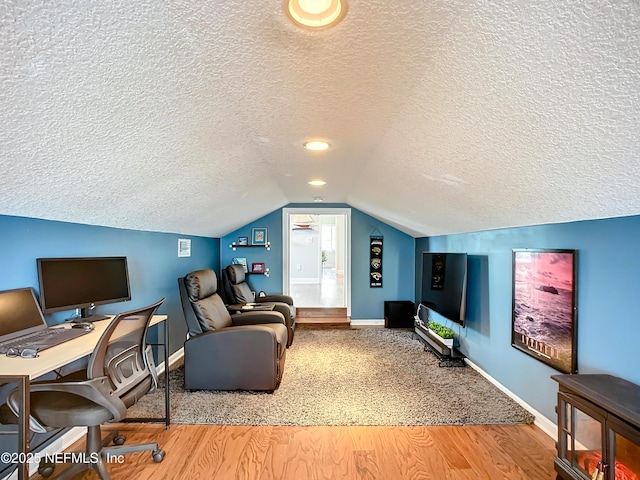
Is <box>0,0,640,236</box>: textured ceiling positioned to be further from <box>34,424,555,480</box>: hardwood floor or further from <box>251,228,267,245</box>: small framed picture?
Result: <box>251,228,267,245</box>: small framed picture

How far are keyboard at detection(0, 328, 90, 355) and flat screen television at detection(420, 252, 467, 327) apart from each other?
343cm

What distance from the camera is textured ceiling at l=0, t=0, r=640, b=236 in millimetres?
983

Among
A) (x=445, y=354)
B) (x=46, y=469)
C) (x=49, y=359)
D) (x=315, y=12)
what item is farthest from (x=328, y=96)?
(x=445, y=354)

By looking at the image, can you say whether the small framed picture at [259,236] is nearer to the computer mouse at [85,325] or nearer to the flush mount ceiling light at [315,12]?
the computer mouse at [85,325]

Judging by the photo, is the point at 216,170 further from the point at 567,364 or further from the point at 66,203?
the point at 567,364

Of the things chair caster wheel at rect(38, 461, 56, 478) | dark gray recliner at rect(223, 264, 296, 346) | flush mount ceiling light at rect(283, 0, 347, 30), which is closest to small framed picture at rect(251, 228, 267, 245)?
dark gray recliner at rect(223, 264, 296, 346)

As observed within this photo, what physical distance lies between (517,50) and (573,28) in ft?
0.51

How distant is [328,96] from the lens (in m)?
1.59

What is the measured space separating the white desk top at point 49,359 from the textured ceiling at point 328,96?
817mm

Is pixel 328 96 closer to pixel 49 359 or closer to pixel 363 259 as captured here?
pixel 49 359

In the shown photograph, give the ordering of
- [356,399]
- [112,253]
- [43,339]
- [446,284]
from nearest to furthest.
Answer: [43,339] < [112,253] < [356,399] < [446,284]

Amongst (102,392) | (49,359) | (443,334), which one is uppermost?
(49,359)

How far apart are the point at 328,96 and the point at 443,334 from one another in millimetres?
3612

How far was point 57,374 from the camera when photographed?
7.27 ft
